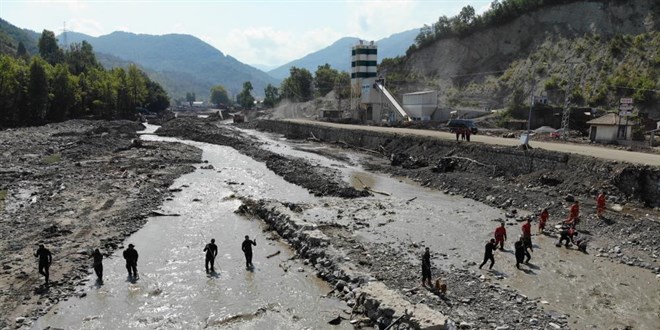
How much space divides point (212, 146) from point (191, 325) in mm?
55113

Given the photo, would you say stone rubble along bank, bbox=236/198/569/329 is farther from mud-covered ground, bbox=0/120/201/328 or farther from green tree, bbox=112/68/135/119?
green tree, bbox=112/68/135/119

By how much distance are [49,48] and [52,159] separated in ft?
386

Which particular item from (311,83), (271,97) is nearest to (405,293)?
(311,83)

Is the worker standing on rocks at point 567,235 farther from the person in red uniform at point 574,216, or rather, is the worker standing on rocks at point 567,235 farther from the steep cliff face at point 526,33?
the steep cliff face at point 526,33

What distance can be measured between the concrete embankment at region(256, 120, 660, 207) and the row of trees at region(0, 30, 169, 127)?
6331cm

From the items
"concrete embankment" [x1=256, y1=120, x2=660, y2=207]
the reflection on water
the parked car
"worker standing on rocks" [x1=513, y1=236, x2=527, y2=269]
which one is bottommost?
the reflection on water

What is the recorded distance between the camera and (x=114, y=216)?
83.5ft

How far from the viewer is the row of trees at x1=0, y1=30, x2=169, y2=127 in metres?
78.0

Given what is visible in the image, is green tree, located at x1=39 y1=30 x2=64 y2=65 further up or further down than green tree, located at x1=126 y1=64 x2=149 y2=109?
further up

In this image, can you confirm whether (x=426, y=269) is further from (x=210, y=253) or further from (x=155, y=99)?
(x=155, y=99)

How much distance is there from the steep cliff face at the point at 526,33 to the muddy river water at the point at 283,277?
75.4m

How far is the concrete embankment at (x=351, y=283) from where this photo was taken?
12.6 m

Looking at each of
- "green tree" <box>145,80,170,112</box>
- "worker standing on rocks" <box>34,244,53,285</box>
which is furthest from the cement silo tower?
"green tree" <box>145,80,170,112</box>

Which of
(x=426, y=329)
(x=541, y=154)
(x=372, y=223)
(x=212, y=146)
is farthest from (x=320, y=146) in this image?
(x=426, y=329)
